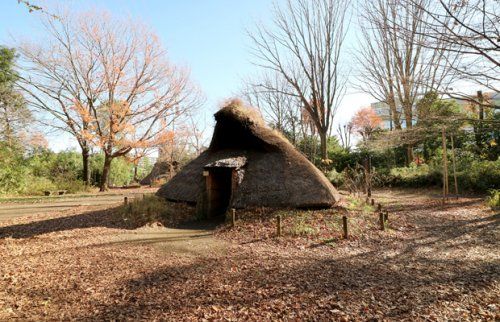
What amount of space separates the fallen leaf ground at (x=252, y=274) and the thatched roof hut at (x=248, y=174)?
53.9 inches

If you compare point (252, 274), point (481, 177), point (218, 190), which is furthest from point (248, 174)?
point (481, 177)

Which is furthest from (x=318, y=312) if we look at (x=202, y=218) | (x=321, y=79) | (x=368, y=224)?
(x=321, y=79)

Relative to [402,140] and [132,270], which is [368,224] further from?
[402,140]

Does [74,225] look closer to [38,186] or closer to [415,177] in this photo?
[38,186]

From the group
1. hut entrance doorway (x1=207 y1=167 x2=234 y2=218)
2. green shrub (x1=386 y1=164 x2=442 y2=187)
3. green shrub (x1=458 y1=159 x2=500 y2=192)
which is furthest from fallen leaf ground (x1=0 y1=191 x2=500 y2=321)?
green shrub (x1=386 y1=164 x2=442 y2=187)

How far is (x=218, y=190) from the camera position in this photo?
10.5 meters

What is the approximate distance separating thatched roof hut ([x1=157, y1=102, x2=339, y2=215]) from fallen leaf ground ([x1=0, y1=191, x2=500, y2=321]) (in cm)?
137

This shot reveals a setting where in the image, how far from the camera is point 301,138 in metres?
29.1

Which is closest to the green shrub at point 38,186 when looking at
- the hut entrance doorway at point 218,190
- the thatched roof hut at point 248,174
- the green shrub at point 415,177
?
the thatched roof hut at point 248,174

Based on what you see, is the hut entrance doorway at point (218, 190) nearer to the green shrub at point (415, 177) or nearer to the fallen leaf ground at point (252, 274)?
the fallen leaf ground at point (252, 274)

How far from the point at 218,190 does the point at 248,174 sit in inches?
61.8

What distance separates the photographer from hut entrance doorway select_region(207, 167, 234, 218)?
10000mm

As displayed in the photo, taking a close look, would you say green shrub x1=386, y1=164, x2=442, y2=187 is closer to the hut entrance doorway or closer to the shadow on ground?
the hut entrance doorway

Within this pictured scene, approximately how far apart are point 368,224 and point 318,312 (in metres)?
4.85
